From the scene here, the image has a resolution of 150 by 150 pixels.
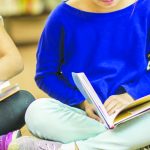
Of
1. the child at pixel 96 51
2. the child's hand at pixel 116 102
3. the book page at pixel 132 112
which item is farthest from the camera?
the child at pixel 96 51

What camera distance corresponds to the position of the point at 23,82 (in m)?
2.15

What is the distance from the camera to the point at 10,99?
1.29 meters

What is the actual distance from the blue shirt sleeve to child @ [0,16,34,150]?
0.07 metres

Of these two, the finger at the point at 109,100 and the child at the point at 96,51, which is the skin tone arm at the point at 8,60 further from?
the finger at the point at 109,100

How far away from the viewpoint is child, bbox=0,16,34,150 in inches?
50.1

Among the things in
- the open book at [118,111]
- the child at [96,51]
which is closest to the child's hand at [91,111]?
the child at [96,51]

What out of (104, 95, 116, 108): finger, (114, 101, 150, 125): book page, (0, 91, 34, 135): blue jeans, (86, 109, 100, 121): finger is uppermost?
(114, 101, 150, 125): book page

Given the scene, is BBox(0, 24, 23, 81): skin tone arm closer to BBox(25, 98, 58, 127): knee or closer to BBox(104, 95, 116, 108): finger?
BBox(25, 98, 58, 127): knee

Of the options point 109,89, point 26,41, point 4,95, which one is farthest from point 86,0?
point 26,41

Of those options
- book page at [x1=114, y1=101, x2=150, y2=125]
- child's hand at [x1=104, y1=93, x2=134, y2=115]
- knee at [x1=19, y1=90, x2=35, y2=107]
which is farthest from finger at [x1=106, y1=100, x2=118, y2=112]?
knee at [x1=19, y1=90, x2=35, y2=107]

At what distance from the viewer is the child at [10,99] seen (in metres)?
1.27

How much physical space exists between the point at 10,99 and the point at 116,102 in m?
0.35

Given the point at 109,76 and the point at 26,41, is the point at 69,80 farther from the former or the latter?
the point at 26,41

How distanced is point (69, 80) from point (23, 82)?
0.90 meters
